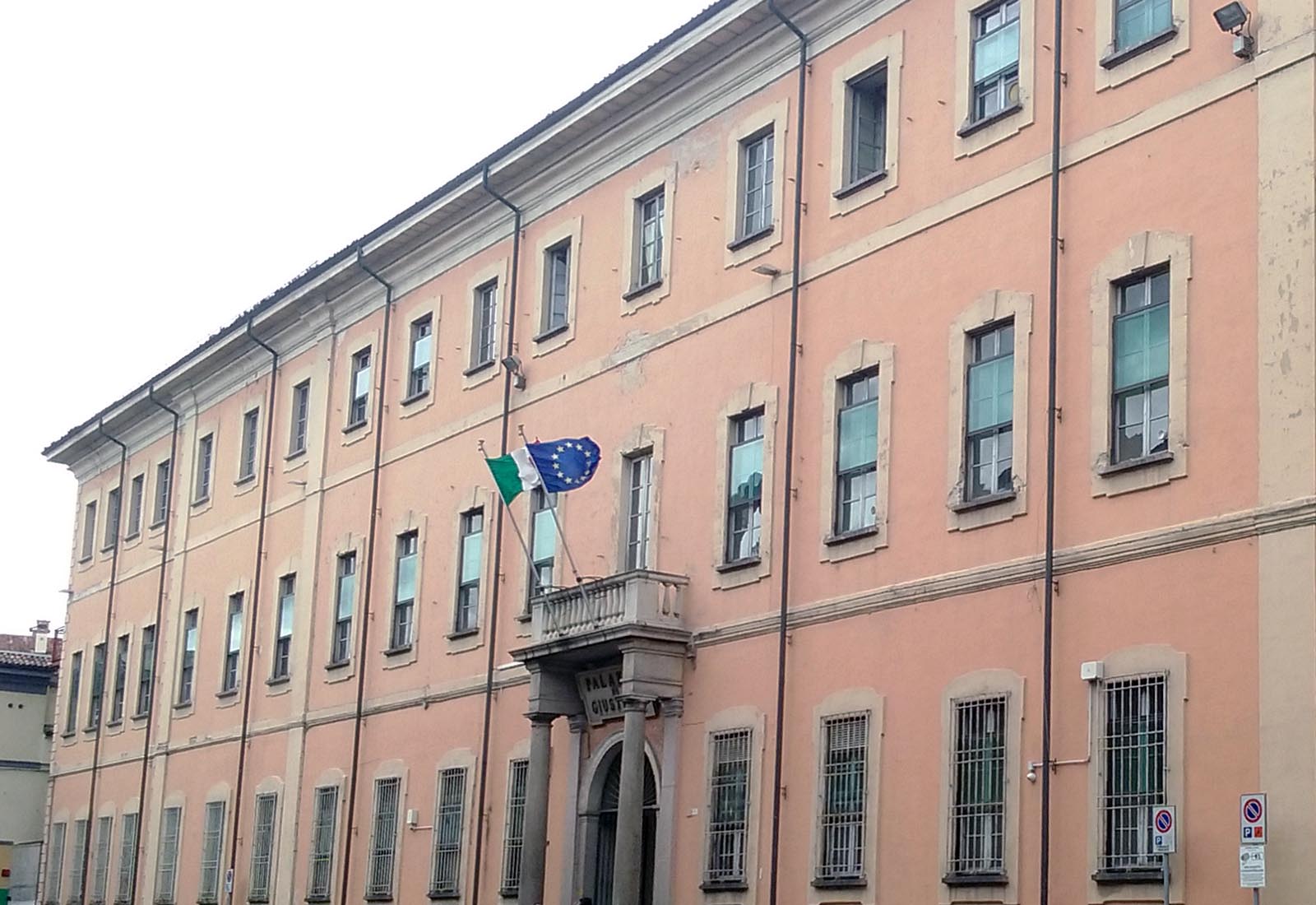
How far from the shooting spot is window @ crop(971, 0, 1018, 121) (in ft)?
79.0

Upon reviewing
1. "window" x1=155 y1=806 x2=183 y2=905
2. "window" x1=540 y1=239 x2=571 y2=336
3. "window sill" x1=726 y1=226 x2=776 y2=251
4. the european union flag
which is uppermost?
"window" x1=540 y1=239 x2=571 y2=336

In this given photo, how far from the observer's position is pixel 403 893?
34.3m

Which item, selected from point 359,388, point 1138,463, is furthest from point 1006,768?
point 359,388

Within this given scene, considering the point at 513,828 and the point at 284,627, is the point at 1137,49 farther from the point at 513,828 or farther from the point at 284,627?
the point at 284,627

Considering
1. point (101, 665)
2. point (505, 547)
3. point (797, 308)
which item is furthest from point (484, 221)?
point (101, 665)

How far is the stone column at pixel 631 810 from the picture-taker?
27.4 m

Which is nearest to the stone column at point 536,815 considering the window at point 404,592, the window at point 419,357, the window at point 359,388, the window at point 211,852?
the window at point 404,592

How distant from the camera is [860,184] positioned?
Answer: 26188 millimetres

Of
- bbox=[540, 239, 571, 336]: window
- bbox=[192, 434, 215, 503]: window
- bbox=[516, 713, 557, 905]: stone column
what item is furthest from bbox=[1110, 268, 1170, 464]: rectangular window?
bbox=[192, 434, 215, 503]: window

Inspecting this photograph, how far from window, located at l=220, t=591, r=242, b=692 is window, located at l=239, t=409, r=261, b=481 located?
2.51m

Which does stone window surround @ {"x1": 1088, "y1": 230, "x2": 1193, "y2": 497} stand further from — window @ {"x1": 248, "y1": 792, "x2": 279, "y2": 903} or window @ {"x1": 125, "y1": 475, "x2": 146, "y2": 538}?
window @ {"x1": 125, "y1": 475, "x2": 146, "y2": 538}

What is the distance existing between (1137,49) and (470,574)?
50.8 feet

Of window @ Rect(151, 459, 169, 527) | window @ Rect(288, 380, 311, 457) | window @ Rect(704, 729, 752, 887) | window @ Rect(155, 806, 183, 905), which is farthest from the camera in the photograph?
window @ Rect(151, 459, 169, 527)

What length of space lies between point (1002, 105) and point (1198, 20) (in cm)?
312
